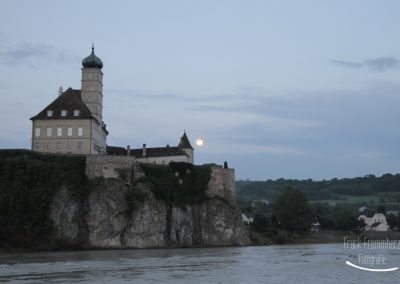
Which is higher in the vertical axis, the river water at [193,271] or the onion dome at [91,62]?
the onion dome at [91,62]

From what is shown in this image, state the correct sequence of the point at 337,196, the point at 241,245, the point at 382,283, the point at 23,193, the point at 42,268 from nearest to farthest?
the point at 382,283
the point at 42,268
the point at 23,193
the point at 241,245
the point at 337,196

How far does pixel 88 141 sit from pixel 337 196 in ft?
463

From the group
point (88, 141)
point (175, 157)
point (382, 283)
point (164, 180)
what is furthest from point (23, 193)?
point (382, 283)

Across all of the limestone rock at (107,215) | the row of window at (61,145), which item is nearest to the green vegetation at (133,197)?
the limestone rock at (107,215)

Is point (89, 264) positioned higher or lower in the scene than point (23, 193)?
lower

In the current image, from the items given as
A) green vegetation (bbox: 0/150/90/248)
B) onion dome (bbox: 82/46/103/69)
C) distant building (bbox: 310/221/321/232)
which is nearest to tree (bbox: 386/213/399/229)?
distant building (bbox: 310/221/321/232)

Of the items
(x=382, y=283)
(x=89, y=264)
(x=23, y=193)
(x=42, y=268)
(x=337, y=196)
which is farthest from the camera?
(x=337, y=196)

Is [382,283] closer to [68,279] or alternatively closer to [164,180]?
[68,279]

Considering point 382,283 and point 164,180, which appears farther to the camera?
point 164,180

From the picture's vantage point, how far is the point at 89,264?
40750 millimetres

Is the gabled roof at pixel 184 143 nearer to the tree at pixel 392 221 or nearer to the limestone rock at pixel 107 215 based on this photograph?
the limestone rock at pixel 107 215

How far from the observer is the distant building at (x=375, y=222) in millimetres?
122125

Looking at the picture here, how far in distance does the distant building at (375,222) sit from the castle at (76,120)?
6126 centimetres

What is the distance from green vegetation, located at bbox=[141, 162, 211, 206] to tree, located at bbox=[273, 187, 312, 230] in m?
21.1
